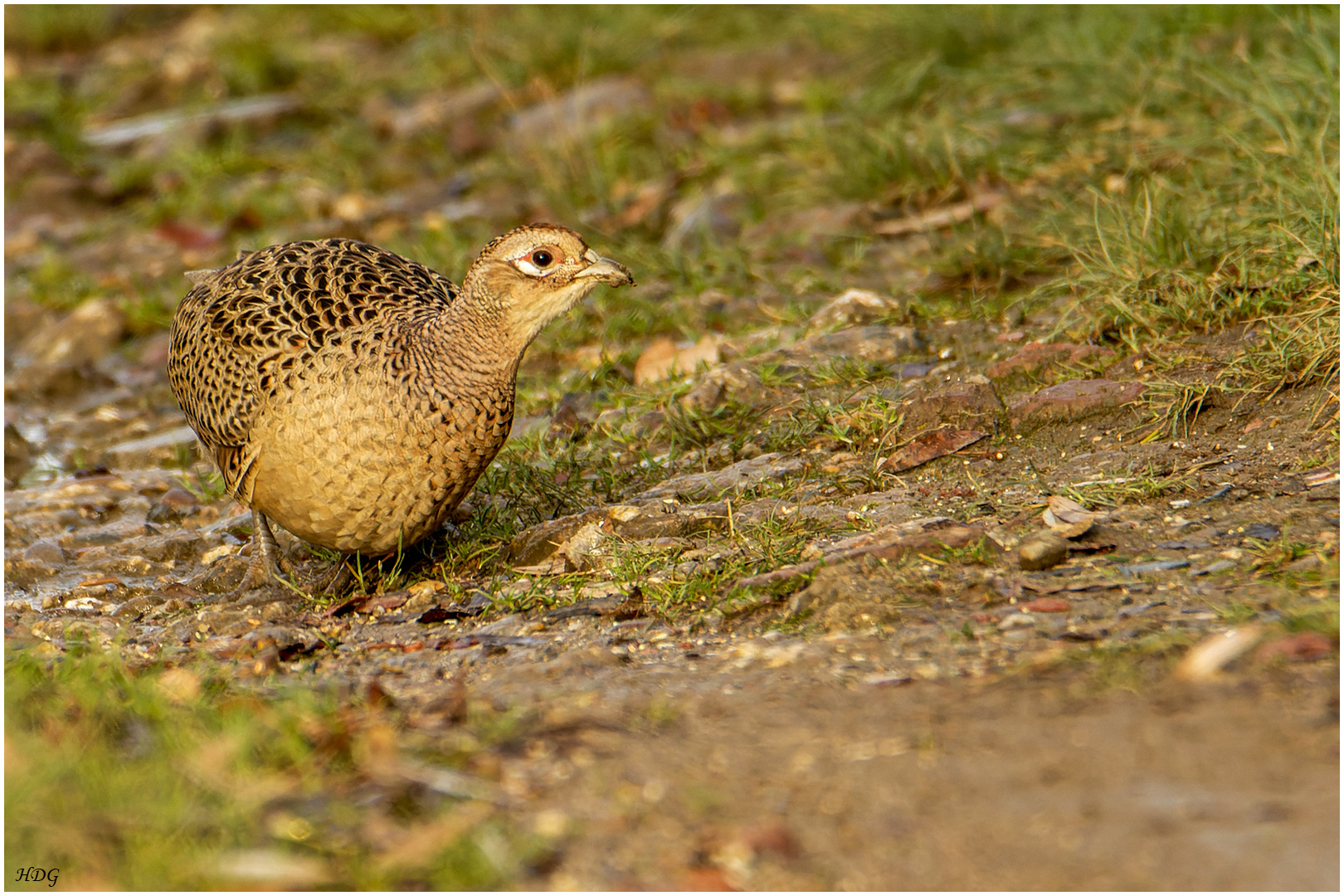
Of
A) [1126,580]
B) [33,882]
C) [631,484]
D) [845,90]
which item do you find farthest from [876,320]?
[33,882]

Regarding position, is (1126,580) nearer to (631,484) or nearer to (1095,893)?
(1095,893)

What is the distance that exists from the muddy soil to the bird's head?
783 mm

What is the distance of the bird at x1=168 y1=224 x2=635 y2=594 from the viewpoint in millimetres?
4203

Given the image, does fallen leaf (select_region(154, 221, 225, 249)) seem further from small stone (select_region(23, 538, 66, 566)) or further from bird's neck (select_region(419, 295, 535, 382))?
bird's neck (select_region(419, 295, 535, 382))

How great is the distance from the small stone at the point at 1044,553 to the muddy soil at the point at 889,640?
0.04 feet

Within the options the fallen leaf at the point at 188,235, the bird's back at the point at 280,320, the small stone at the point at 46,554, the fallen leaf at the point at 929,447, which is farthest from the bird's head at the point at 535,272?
the fallen leaf at the point at 188,235

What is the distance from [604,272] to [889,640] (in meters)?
1.52

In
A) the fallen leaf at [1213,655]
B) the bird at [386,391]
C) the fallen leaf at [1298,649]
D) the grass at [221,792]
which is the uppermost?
the bird at [386,391]

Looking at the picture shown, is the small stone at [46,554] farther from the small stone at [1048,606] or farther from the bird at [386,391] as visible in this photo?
the small stone at [1048,606]

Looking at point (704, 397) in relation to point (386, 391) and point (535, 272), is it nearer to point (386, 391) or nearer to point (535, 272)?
point (535, 272)

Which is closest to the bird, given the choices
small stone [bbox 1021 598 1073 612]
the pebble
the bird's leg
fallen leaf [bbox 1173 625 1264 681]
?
the bird's leg

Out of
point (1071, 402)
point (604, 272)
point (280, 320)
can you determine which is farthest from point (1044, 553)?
point (280, 320)

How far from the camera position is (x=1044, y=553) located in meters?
3.70

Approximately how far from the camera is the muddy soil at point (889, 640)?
252cm
